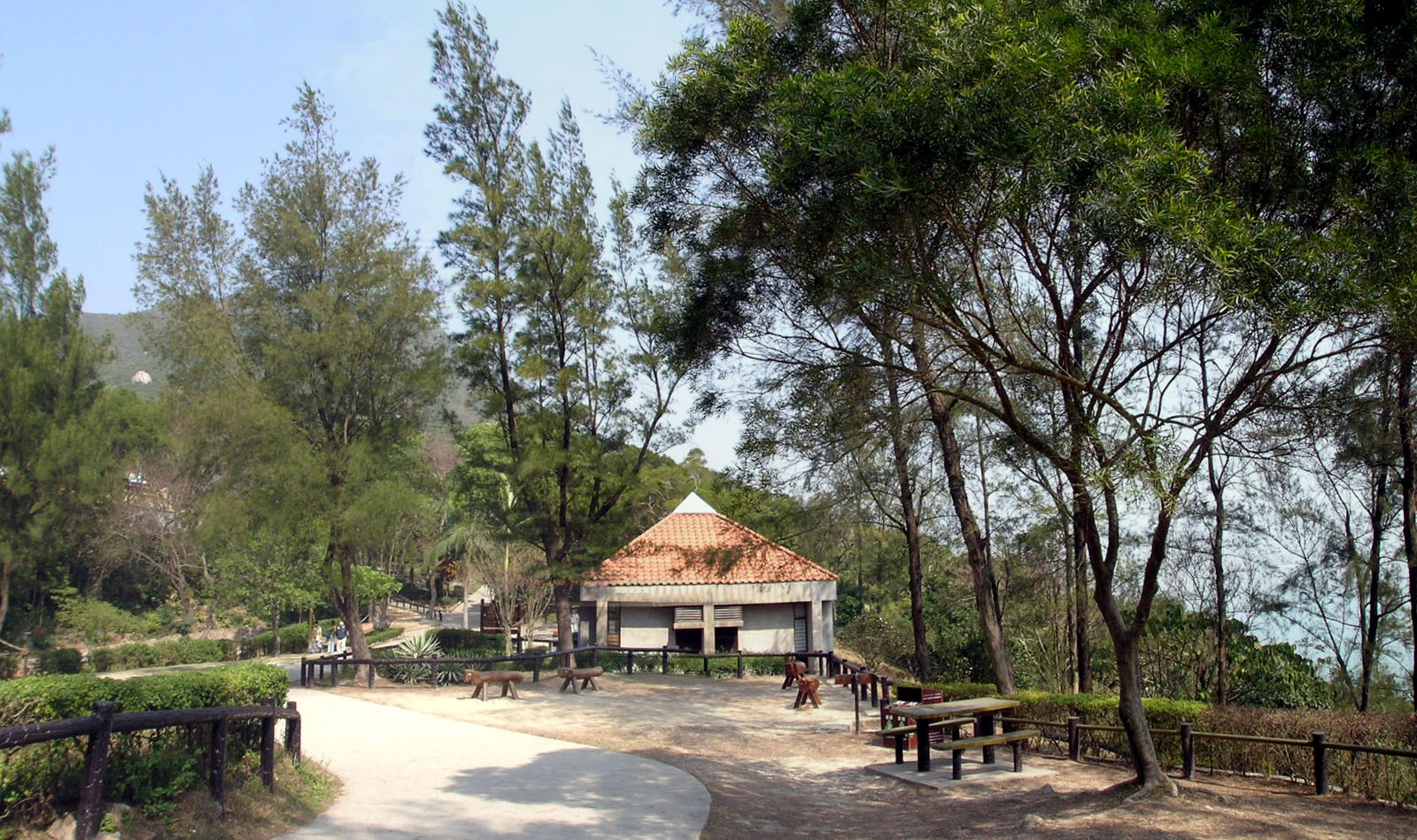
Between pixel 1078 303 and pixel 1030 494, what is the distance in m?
10.1

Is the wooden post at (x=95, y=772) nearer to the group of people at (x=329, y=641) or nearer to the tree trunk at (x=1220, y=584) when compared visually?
the tree trunk at (x=1220, y=584)

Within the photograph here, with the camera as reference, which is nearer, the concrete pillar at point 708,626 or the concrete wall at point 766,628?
the concrete pillar at point 708,626

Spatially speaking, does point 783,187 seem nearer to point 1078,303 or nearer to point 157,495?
point 1078,303

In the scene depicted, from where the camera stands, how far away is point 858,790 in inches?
400

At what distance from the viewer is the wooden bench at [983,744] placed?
1028cm

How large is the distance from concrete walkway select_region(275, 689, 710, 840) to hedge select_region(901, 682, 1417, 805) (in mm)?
5309

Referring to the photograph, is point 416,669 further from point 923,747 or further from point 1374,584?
point 1374,584

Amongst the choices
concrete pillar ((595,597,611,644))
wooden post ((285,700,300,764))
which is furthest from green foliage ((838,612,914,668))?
wooden post ((285,700,300,764))

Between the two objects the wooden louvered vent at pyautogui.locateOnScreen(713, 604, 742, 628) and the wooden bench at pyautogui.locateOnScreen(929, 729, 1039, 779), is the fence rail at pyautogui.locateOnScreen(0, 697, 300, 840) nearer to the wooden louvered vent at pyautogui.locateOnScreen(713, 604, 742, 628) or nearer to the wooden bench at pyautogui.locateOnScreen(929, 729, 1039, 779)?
the wooden bench at pyautogui.locateOnScreen(929, 729, 1039, 779)

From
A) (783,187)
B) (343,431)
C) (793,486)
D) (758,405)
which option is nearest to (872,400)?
(758,405)

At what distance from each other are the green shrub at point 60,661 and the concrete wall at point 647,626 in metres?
14.8

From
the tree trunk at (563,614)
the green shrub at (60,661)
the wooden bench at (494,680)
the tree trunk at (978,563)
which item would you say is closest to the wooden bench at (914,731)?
the tree trunk at (978,563)

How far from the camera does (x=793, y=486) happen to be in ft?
46.3

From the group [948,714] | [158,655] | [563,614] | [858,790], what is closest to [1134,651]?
[948,714]
